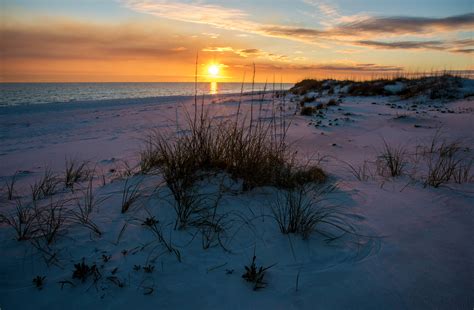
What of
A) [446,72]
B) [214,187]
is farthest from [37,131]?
[446,72]

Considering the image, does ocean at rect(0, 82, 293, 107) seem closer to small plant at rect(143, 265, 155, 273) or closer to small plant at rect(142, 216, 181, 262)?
small plant at rect(142, 216, 181, 262)

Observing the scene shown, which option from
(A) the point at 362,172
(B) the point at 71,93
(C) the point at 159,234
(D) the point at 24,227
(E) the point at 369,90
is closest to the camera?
(C) the point at 159,234

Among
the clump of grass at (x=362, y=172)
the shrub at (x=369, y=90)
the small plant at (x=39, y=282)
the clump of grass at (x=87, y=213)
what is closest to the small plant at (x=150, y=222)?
the clump of grass at (x=87, y=213)

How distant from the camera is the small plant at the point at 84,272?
1.45 meters

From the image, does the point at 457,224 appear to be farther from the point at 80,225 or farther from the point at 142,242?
the point at 80,225

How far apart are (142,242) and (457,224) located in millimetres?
2264

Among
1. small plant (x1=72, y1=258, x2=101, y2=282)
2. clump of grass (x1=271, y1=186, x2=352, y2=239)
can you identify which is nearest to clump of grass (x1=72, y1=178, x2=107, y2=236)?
small plant (x1=72, y1=258, x2=101, y2=282)

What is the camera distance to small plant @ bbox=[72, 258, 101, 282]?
1.45m

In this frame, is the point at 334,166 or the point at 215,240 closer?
the point at 215,240

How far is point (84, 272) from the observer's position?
57.5 inches

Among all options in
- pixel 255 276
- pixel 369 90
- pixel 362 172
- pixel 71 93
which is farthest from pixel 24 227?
pixel 71 93

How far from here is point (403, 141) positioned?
4.96 meters

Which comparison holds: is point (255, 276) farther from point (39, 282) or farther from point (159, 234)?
point (39, 282)

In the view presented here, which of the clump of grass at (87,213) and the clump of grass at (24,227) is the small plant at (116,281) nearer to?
the clump of grass at (87,213)
